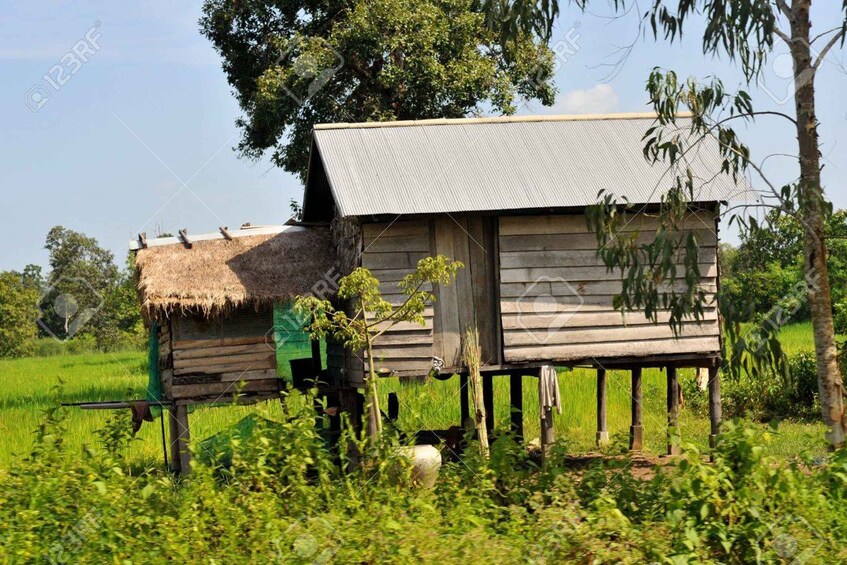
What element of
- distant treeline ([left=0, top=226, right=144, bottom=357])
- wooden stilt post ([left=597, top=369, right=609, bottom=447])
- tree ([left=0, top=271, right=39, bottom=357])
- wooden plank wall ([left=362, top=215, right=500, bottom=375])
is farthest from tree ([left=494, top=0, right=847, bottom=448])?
tree ([left=0, top=271, right=39, bottom=357])

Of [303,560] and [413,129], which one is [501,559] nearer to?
[303,560]

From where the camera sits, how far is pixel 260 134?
21.9 metres

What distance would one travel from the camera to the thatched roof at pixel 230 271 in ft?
41.5

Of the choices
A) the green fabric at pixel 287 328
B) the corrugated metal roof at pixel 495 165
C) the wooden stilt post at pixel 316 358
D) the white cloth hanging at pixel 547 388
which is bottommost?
the white cloth hanging at pixel 547 388

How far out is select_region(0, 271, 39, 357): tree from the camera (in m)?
49.3

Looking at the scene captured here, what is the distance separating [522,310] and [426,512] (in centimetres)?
560

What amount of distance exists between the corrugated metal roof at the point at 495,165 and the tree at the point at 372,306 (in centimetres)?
86

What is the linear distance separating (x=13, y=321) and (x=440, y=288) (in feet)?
139

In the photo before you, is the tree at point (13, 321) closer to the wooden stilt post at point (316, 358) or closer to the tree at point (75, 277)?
the tree at point (75, 277)

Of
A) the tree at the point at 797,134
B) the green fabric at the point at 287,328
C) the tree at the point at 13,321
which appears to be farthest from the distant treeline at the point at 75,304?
the tree at the point at 797,134

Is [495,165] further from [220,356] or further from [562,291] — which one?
[220,356]

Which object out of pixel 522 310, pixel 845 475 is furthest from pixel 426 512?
pixel 522 310

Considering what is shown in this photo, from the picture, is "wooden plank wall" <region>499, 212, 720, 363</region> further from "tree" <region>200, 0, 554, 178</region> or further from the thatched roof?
"tree" <region>200, 0, 554, 178</region>

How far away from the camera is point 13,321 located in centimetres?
4969
